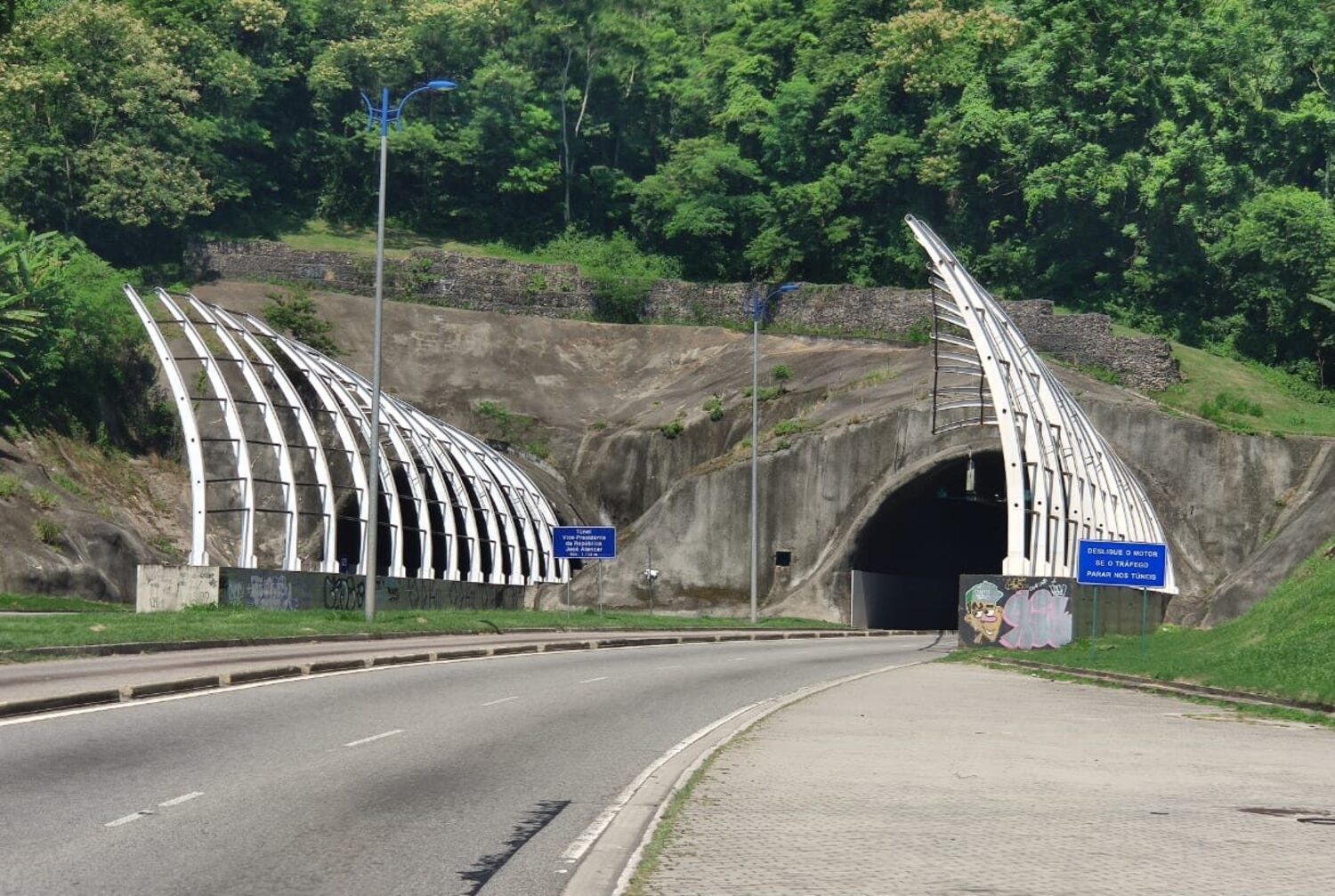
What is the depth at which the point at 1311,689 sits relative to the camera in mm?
26391

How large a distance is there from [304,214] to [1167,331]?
53272mm

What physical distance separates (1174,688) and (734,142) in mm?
81449

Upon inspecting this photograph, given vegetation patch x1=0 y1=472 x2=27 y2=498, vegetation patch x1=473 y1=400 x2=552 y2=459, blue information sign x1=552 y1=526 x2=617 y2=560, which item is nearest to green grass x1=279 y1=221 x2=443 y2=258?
vegetation patch x1=473 y1=400 x2=552 y2=459

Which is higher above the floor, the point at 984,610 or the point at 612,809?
the point at 984,610

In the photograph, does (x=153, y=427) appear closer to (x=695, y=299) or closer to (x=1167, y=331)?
(x=695, y=299)

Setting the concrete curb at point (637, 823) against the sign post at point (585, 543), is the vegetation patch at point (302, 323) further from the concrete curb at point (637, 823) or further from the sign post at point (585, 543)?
the concrete curb at point (637, 823)

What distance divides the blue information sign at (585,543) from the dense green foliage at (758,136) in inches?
1562

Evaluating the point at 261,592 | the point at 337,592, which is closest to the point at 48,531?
the point at 337,592

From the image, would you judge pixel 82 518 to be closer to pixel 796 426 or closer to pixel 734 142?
pixel 796 426

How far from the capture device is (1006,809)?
13.7m

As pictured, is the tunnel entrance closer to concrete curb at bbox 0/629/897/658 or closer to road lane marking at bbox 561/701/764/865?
concrete curb at bbox 0/629/897/658

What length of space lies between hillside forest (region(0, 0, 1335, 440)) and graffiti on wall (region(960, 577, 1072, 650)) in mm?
42911

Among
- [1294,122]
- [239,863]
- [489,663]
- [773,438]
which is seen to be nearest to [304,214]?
[773,438]

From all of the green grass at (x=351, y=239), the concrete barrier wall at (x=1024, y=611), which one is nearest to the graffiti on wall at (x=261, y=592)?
the concrete barrier wall at (x=1024, y=611)
